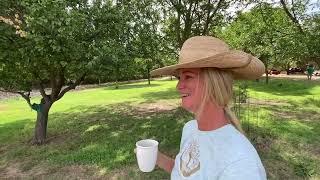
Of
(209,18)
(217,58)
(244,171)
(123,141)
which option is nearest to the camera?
(244,171)

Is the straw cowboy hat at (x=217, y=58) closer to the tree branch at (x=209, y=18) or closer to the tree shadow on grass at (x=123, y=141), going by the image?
the tree shadow on grass at (x=123, y=141)

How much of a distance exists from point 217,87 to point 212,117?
20 cm

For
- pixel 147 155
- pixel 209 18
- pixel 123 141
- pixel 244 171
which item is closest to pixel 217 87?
pixel 244 171

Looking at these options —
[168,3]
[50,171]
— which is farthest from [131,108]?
[50,171]

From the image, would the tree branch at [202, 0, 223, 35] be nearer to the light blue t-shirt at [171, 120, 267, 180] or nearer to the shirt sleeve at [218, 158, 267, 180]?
the light blue t-shirt at [171, 120, 267, 180]

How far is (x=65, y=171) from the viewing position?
8602mm

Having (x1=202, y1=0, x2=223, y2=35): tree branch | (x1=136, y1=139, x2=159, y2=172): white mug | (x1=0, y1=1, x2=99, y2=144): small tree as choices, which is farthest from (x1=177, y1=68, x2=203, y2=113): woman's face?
(x1=202, y1=0, x2=223, y2=35): tree branch

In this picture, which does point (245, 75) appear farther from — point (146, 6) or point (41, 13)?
point (146, 6)

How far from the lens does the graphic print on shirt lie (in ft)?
7.62

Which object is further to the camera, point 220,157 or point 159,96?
point 159,96

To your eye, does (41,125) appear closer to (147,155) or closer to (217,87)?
(147,155)

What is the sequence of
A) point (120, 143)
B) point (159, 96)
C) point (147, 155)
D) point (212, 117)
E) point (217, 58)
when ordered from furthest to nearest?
point (159, 96) < point (120, 143) < point (147, 155) < point (212, 117) < point (217, 58)

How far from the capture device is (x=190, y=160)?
2.40 metres

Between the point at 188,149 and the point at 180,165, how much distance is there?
132 mm
